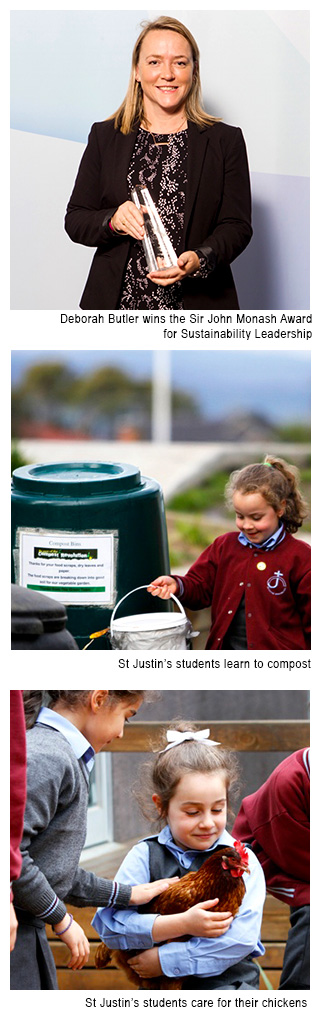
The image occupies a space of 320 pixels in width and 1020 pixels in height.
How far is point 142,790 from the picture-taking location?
1311 millimetres

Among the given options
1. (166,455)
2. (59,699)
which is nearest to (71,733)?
(59,699)

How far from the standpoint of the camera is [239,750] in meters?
1.75

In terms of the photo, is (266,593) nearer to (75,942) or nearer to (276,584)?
(276,584)

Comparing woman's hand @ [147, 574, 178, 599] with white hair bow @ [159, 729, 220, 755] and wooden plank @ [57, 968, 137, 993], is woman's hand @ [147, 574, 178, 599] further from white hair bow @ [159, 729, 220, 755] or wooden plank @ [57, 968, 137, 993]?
wooden plank @ [57, 968, 137, 993]

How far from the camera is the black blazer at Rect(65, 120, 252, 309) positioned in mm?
1213

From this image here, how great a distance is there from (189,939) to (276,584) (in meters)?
0.44

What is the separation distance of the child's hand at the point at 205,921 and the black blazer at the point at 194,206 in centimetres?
73

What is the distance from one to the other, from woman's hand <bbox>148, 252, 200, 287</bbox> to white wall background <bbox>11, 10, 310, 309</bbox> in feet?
0.69

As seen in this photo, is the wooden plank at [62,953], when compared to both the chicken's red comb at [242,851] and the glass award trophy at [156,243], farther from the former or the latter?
the glass award trophy at [156,243]

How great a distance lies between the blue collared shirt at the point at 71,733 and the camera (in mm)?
1212

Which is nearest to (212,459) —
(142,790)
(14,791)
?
(142,790)

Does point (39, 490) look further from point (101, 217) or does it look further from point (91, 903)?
point (91, 903)

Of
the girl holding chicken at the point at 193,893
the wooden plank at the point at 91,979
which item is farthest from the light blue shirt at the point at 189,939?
the wooden plank at the point at 91,979

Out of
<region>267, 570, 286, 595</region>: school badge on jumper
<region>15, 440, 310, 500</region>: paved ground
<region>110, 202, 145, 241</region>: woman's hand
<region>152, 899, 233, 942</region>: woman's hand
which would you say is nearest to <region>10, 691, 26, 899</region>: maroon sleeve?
<region>152, 899, 233, 942</region>: woman's hand
